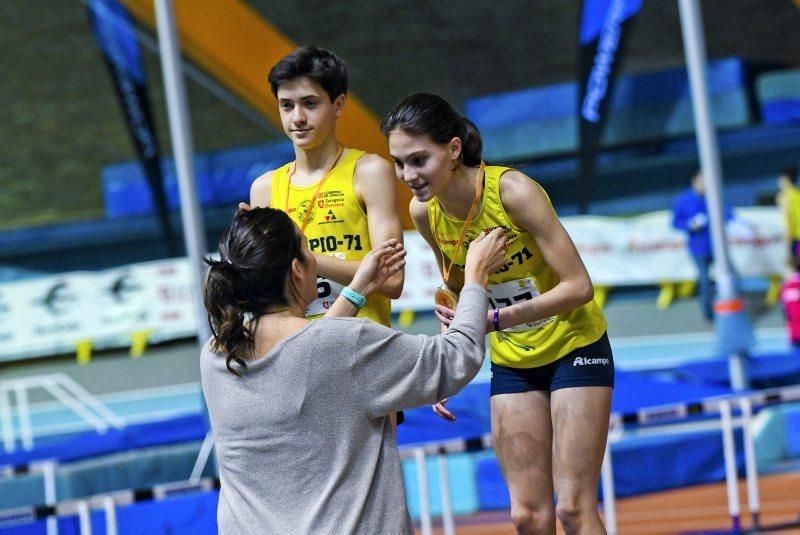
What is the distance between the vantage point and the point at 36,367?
15.1 meters

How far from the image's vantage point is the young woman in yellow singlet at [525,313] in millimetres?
3676

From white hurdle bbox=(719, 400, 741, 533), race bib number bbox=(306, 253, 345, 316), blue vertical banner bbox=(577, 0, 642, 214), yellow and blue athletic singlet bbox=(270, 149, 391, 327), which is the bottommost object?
white hurdle bbox=(719, 400, 741, 533)

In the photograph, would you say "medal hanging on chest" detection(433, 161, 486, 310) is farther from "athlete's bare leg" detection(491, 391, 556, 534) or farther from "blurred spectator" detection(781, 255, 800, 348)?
"blurred spectator" detection(781, 255, 800, 348)

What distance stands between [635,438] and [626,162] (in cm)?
629

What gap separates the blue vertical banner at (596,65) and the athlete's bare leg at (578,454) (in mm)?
9279

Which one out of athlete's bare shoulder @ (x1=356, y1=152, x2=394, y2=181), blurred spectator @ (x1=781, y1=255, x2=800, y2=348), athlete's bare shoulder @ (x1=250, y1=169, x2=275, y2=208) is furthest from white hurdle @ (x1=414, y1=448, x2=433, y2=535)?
blurred spectator @ (x1=781, y1=255, x2=800, y2=348)

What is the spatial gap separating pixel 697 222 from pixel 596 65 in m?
2.16

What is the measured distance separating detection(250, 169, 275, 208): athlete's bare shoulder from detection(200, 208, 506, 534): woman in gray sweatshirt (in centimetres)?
121

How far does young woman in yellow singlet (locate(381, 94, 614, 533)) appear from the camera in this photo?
3.68m

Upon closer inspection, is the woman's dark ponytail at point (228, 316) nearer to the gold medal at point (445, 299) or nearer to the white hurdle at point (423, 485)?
the gold medal at point (445, 299)

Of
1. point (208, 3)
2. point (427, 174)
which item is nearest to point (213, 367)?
point (427, 174)

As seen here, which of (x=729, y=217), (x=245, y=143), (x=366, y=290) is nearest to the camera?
(x=366, y=290)

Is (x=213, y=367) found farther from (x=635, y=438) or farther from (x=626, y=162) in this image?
(x=626, y=162)

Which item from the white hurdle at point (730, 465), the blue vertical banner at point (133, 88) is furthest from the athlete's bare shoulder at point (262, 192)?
the blue vertical banner at point (133, 88)
